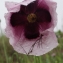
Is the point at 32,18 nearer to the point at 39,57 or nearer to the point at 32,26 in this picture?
the point at 32,26

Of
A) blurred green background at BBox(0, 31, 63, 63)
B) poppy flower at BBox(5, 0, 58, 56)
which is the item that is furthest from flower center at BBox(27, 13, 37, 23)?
blurred green background at BBox(0, 31, 63, 63)

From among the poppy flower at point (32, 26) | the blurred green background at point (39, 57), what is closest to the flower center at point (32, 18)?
the poppy flower at point (32, 26)

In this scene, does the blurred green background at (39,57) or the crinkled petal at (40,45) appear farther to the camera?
the blurred green background at (39,57)

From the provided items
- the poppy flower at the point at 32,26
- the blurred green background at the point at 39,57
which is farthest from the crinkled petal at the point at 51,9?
the blurred green background at the point at 39,57

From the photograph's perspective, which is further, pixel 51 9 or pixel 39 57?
pixel 39 57

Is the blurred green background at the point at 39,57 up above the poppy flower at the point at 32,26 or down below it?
below

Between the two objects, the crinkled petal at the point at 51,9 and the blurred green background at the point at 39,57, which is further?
the blurred green background at the point at 39,57

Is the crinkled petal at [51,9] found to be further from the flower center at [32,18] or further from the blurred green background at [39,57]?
the blurred green background at [39,57]

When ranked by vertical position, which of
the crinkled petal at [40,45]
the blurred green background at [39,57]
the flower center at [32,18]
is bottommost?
the blurred green background at [39,57]

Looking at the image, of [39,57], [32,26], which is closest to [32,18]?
[32,26]

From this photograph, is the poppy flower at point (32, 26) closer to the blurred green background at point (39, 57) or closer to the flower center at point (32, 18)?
the flower center at point (32, 18)
